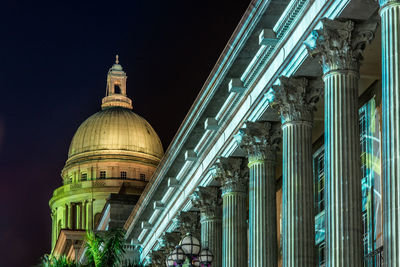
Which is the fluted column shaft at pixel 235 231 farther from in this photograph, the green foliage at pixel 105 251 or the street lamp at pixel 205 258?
the street lamp at pixel 205 258

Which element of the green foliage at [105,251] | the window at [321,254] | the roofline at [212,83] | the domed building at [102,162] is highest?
the domed building at [102,162]

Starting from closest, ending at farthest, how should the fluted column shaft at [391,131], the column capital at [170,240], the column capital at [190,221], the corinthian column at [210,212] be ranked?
the fluted column shaft at [391,131]
the corinthian column at [210,212]
the column capital at [190,221]
the column capital at [170,240]

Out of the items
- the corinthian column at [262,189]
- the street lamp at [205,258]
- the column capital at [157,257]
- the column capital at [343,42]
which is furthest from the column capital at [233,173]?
the column capital at [157,257]

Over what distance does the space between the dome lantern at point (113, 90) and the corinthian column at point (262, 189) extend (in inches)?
4065

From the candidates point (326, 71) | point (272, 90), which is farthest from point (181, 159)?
point (326, 71)

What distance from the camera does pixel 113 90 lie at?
14862 cm

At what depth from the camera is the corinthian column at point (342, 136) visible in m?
32.2

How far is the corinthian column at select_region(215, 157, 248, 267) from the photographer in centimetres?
A: 4838

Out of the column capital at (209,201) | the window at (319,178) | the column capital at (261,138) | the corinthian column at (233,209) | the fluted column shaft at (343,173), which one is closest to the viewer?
the fluted column shaft at (343,173)

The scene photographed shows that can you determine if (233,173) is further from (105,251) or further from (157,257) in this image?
(157,257)

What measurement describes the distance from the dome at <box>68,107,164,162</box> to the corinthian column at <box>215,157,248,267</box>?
290ft

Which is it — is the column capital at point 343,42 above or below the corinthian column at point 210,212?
above

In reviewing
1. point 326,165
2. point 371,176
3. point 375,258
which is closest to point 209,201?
point 371,176

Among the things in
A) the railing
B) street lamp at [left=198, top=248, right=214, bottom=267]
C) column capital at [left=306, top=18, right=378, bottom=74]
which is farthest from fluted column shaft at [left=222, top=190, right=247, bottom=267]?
column capital at [left=306, top=18, right=378, bottom=74]
